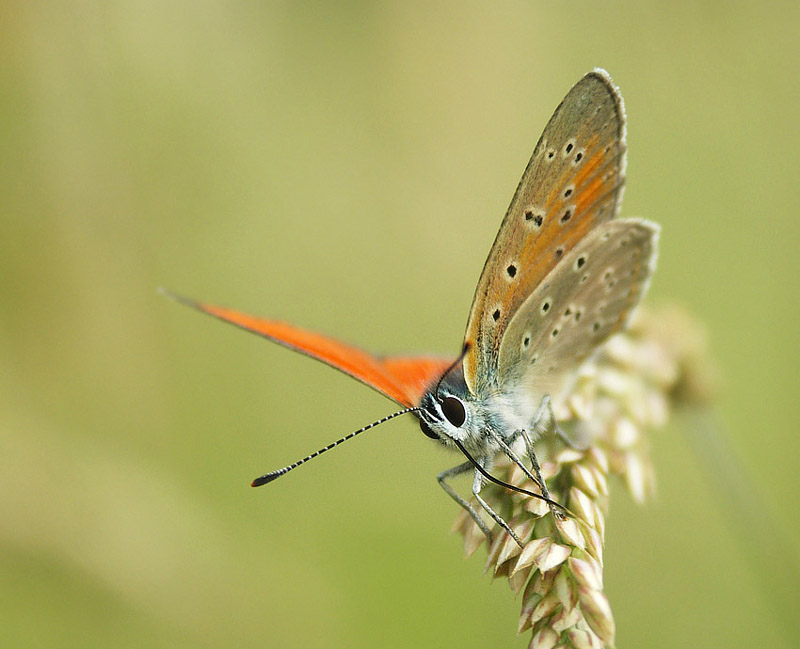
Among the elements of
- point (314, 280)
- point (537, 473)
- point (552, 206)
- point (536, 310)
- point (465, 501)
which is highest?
point (552, 206)

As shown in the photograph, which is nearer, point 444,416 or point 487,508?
point 487,508

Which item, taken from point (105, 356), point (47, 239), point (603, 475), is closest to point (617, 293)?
point (603, 475)

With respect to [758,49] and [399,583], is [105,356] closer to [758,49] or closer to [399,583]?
[399,583]

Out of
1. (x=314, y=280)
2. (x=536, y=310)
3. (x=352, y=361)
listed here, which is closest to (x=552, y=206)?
Result: (x=536, y=310)

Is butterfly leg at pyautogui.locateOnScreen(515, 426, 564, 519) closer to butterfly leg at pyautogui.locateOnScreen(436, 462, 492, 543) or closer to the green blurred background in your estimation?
butterfly leg at pyautogui.locateOnScreen(436, 462, 492, 543)

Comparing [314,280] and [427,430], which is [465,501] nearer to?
[427,430]

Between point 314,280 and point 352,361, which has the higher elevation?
point 352,361

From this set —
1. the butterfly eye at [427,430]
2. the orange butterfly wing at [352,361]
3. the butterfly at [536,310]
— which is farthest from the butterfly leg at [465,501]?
the orange butterfly wing at [352,361]
